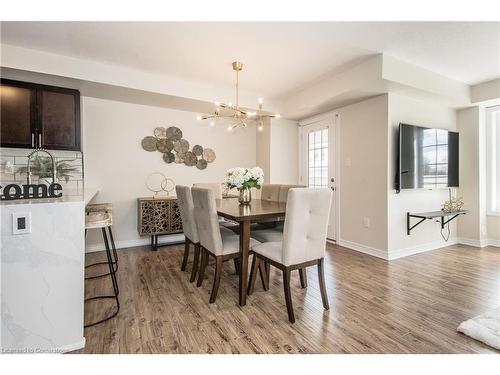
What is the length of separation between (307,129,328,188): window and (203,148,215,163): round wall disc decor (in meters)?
1.80

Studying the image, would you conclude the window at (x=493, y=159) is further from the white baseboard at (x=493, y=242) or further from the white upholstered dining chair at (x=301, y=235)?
the white upholstered dining chair at (x=301, y=235)

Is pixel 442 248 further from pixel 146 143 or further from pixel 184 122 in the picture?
pixel 146 143

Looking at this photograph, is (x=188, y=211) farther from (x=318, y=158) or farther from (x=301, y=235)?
(x=318, y=158)

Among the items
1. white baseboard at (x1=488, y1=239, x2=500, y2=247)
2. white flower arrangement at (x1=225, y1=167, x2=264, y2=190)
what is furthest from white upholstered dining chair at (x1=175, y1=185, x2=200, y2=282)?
white baseboard at (x1=488, y1=239, x2=500, y2=247)

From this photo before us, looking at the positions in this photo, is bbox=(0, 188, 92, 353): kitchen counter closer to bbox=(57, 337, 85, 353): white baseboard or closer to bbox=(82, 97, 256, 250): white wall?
bbox=(57, 337, 85, 353): white baseboard

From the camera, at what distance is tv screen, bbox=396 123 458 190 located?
336 centimetres

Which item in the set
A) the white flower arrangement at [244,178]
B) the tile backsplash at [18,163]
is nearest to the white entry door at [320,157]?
the white flower arrangement at [244,178]

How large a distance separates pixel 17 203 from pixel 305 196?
70.3 inches

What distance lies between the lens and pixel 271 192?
3.17m

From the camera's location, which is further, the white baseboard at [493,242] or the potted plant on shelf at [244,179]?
the white baseboard at [493,242]

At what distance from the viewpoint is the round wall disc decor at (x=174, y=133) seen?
4.14 meters

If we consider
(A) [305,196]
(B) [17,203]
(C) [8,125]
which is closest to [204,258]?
(A) [305,196]

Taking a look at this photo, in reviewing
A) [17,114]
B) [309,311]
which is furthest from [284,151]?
[17,114]

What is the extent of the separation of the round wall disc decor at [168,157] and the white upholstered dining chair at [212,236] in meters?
2.06
